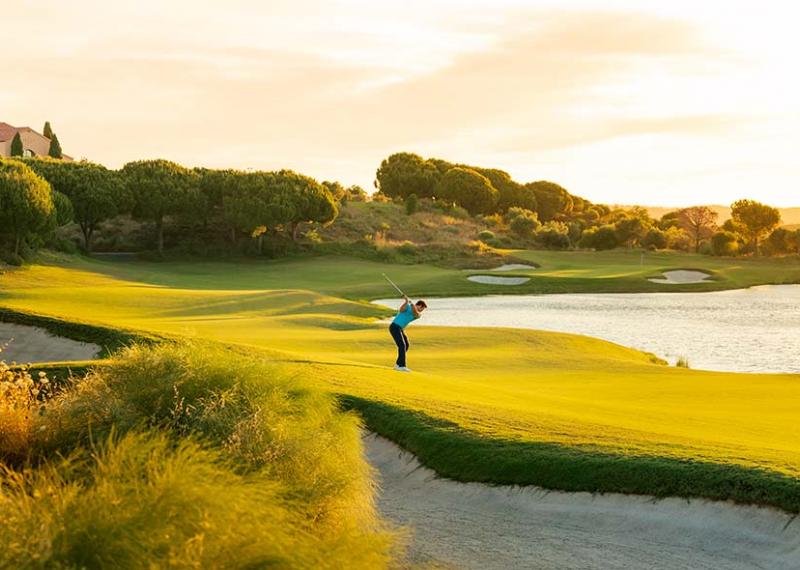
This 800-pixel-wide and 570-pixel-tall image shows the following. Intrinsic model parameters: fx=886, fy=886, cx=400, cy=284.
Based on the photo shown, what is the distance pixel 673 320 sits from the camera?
45.9 metres

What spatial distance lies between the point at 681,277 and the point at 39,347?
61.0m

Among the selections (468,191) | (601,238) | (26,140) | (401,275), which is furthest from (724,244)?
(26,140)

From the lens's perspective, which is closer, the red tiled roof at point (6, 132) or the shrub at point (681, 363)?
the shrub at point (681, 363)

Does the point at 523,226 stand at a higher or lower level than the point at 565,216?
lower

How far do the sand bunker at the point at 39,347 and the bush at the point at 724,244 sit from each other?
3512 inches

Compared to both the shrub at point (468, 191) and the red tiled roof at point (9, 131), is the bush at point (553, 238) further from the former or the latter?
the red tiled roof at point (9, 131)

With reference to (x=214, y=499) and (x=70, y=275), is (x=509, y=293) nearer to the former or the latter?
(x=70, y=275)

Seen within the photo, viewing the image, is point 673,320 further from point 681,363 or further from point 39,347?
point 39,347

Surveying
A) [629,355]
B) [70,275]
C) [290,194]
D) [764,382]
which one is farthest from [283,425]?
[290,194]

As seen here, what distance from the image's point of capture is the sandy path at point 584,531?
9375mm

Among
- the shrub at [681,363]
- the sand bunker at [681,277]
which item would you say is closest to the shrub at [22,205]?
the shrub at [681,363]

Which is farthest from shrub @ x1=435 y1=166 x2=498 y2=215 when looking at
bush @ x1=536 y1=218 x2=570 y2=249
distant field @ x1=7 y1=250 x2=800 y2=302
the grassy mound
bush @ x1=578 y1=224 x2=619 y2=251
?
the grassy mound

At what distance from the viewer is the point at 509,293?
63281mm

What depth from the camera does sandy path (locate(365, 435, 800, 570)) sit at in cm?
938
